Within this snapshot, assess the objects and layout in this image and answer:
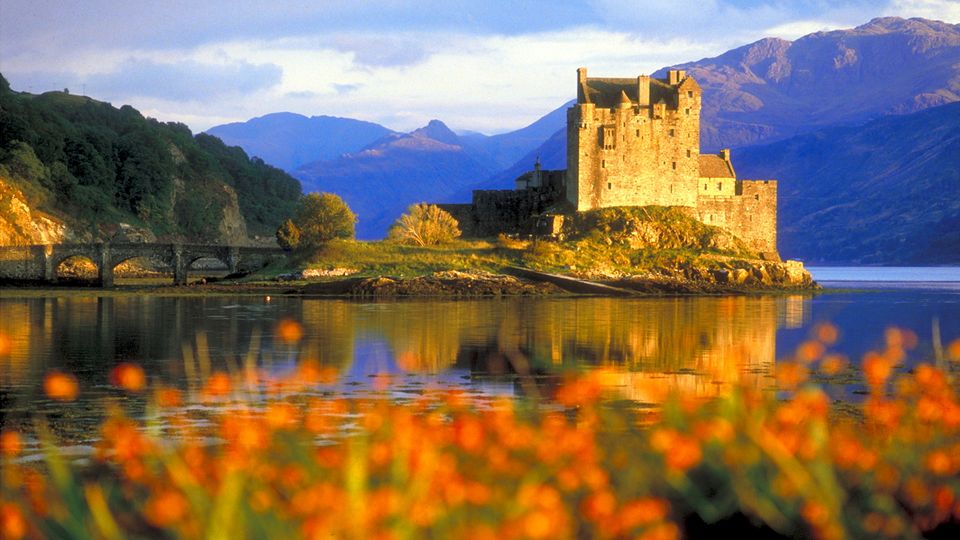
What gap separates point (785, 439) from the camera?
12062 mm

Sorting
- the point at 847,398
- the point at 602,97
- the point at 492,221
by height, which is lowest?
the point at 847,398

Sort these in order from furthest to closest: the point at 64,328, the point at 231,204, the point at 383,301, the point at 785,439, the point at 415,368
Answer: the point at 231,204
the point at 383,301
the point at 64,328
the point at 415,368
the point at 785,439

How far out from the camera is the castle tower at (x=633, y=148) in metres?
97.6

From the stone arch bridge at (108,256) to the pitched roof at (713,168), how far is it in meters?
37.5

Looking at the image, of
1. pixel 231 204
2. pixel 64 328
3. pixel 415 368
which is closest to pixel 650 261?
pixel 64 328

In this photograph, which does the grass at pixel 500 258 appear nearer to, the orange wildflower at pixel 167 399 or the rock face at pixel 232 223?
the orange wildflower at pixel 167 399

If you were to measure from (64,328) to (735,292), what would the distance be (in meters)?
56.1

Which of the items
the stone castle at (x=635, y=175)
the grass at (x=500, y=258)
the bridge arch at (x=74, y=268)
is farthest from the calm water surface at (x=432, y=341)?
the bridge arch at (x=74, y=268)

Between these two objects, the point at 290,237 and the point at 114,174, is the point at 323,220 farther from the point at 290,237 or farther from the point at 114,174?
the point at 114,174

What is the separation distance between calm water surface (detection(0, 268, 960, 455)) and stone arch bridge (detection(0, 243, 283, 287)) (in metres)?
25.7

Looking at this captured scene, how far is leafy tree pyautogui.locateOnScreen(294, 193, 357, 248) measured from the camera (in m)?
104

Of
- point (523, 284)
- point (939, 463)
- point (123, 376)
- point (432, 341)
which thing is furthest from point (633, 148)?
point (939, 463)

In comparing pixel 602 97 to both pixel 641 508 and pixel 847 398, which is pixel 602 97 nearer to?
pixel 847 398

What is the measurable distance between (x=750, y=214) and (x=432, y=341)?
67.3 meters
